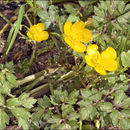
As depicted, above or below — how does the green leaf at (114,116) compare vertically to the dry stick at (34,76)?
below

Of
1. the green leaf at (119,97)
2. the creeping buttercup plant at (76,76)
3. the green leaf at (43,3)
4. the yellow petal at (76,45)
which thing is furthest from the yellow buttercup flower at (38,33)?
the green leaf at (119,97)

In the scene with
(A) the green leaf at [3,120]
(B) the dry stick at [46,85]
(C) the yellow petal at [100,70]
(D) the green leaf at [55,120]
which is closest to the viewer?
(A) the green leaf at [3,120]

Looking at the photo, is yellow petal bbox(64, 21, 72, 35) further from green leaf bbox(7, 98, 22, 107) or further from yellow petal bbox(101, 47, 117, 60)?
green leaf bbox(7, 98, 22, 107)

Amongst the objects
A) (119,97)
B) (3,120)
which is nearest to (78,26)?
(119,97)

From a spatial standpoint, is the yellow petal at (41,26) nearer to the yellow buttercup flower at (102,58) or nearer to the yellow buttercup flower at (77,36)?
the yellow buttercup flower at (77,36)

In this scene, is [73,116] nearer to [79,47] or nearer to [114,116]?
[114,116]

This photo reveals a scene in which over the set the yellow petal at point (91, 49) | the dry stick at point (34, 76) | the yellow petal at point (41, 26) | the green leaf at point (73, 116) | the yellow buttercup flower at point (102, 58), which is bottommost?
the green leaf at point (73, 116)

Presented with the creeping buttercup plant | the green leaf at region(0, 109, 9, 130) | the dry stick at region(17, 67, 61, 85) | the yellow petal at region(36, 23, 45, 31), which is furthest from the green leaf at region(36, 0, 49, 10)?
the green leaf at region(0, 109, 9, 130)
